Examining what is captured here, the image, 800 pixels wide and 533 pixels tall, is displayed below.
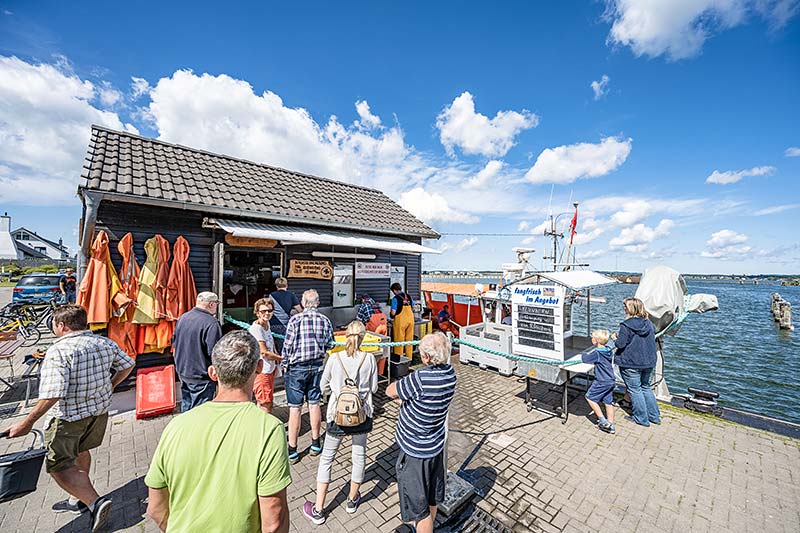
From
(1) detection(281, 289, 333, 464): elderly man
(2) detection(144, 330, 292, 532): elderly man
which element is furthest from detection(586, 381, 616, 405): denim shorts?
(2) detection(144, 330, 292, 532): elderly man

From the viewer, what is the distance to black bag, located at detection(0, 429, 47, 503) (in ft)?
9.00

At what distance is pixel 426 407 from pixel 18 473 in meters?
3.50

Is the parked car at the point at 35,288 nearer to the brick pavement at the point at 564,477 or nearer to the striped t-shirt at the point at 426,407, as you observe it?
the brick pavement at the point at 564,477

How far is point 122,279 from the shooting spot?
5.25 metres

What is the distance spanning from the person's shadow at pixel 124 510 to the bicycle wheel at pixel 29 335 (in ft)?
29.1

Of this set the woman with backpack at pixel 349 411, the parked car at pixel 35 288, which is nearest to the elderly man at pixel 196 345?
the woman with backpack at pixel 349 411

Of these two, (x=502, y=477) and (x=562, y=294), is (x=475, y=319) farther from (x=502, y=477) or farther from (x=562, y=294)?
(x=502, y=477)

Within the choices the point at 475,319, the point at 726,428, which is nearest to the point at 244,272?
the point at 475,319

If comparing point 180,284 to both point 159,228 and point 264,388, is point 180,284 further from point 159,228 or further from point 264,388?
point 264,388

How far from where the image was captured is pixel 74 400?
9.48 feet

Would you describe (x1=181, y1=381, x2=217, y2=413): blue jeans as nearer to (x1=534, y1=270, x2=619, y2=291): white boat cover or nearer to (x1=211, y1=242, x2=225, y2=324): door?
(x1=211, y1=242, x2=225, y2=324): door

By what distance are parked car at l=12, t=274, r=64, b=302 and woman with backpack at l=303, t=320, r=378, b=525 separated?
67.1 feet

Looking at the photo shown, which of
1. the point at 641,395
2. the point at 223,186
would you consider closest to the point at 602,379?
the point at 641,395

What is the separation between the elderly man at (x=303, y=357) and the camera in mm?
4020
